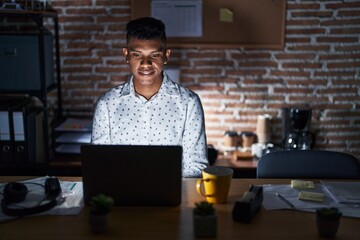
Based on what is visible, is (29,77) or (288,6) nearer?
(29,77)

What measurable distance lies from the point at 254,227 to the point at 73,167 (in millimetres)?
1858

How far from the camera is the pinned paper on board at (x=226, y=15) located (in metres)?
3.23

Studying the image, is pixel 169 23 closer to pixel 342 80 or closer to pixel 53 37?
pixel 53 37

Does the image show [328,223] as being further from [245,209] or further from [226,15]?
[226,15]

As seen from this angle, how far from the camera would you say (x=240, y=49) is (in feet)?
10.9

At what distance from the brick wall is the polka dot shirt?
1097mm

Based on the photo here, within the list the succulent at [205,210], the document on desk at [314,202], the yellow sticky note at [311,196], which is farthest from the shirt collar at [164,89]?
the succulent at [205,210]

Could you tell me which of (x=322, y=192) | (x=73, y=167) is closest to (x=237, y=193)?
Answer: (x=322, y=192)

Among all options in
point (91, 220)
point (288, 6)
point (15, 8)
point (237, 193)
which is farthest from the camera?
point (288, 6)

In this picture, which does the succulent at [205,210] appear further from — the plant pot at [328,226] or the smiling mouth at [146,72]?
the smiling mouth at [146,72]

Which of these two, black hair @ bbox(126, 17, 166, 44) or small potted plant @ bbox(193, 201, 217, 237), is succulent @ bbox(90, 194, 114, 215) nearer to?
small potted plant @ bbox(193, 201, 217, 237)

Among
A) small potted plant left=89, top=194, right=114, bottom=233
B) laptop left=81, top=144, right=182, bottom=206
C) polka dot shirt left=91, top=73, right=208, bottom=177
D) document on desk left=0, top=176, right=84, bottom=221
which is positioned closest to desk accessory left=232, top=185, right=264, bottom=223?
laptop left=81, top=144, right=182, bottom=206

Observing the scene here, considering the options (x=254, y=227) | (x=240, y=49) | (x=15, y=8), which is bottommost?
(x=254, y=227)

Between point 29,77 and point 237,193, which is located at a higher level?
point 29,77
